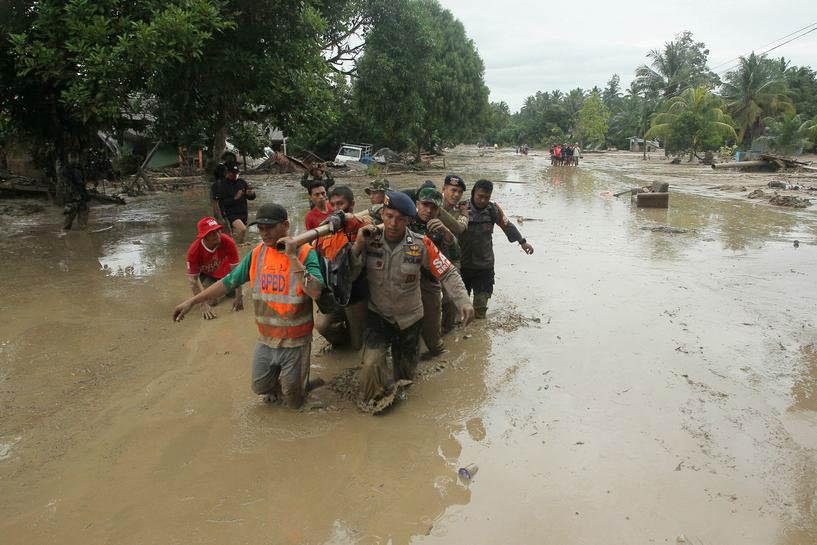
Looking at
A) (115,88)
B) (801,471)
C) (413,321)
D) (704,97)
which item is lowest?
(801,471)

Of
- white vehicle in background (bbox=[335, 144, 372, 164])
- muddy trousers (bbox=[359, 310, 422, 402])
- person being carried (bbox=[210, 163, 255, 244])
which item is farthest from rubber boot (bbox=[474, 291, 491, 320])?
white vehicle in background (bbox=[335, 144, 372, 164])

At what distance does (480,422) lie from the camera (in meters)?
3.86

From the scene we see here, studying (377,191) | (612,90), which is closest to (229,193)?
(377,191)

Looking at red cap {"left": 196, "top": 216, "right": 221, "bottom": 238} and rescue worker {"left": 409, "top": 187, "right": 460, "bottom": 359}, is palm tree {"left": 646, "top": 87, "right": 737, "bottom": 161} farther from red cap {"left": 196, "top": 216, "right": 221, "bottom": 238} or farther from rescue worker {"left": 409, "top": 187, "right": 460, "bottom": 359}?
red cap {"left": 196, "top": 216, "right": 221, "bottom": 238}

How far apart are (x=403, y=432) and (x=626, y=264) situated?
19.5ft

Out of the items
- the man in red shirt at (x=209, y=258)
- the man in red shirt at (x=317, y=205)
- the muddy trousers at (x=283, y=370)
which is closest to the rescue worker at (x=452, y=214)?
the man in red shirt at (x=317, y=205)

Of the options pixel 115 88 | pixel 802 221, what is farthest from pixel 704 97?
pixel 115 88

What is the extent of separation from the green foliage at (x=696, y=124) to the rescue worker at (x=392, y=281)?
117ft

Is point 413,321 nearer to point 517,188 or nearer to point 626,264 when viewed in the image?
point 626,264

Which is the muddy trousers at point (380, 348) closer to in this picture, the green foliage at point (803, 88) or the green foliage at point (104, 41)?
the green foliage at point (104, 41)

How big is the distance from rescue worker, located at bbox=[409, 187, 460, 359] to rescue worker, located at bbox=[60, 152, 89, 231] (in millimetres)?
9083

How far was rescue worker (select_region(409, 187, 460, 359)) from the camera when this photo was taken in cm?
446

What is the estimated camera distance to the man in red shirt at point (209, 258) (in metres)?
5.45

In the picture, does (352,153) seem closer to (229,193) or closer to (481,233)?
(229,193)
